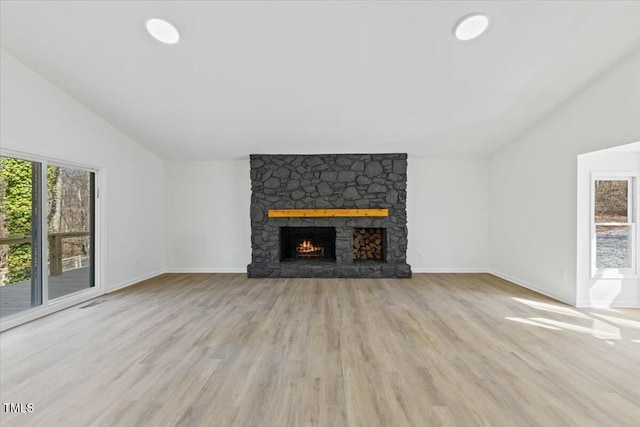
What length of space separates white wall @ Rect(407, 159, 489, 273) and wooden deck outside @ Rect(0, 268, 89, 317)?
5.41 metres

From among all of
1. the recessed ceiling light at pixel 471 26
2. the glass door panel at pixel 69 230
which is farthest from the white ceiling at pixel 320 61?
the glass door panel at pixel 69 230

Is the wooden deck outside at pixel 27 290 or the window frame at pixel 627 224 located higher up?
the window frame at pixel 627 224

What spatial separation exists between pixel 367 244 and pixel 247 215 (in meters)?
2.46

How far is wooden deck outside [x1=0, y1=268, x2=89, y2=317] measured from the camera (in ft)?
10.6

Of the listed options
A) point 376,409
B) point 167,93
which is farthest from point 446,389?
point 167,93

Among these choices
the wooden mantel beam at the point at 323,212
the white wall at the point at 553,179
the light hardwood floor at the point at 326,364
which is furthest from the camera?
the wooden mantel beam at the point at 323,212

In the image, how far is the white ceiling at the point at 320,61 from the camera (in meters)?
2.62

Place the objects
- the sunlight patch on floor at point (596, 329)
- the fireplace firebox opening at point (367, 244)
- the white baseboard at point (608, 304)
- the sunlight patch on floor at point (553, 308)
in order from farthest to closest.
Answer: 1. the fireplace firebox opening at point (367, 244)
2. the white baseboard at point (608, 304)
3. the sunlight patch on floor at point (553, 308)
4. the sunlight patch on floor at point (596, 329)

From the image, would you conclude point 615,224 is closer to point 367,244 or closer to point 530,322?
point 530,322

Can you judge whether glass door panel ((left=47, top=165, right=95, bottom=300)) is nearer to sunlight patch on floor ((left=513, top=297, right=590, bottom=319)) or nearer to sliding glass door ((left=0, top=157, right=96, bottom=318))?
sliding glass door ((left=0, top=157, right=96, bottom=318))

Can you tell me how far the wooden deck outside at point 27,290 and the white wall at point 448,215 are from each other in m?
5.41

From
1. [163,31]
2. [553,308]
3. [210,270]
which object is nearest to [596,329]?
[553,308]

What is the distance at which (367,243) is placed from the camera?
589 cm

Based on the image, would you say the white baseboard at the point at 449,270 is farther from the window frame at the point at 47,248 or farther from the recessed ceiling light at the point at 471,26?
the window frame at the point at 47,248
